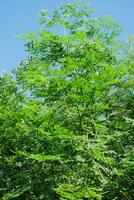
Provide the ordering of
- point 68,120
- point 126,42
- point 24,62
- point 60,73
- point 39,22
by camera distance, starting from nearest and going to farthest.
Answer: point 60,73, point 68,120, point 39,22, point 126,42, point 24,62

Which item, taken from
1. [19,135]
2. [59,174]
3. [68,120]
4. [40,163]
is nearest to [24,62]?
[19,135]

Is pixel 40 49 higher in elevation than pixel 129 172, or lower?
higher

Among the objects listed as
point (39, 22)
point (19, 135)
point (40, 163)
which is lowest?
point (40, 163)

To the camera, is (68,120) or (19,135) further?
(19,135)

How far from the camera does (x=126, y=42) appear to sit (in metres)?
23.5

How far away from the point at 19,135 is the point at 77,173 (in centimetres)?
663

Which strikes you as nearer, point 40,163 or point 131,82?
point 131,82

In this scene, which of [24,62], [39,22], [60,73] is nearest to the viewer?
[60,73]

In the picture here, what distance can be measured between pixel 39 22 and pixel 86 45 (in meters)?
2.59

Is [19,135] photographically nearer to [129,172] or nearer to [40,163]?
[40,163]

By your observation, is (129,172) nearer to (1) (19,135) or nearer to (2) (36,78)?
(2) (36,78)

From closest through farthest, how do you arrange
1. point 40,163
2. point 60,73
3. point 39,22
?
point 60,73, point 39,22, point 40,163

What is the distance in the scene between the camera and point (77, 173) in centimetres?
1550

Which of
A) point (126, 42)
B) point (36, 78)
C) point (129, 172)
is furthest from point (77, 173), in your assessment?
point (126, 42)
